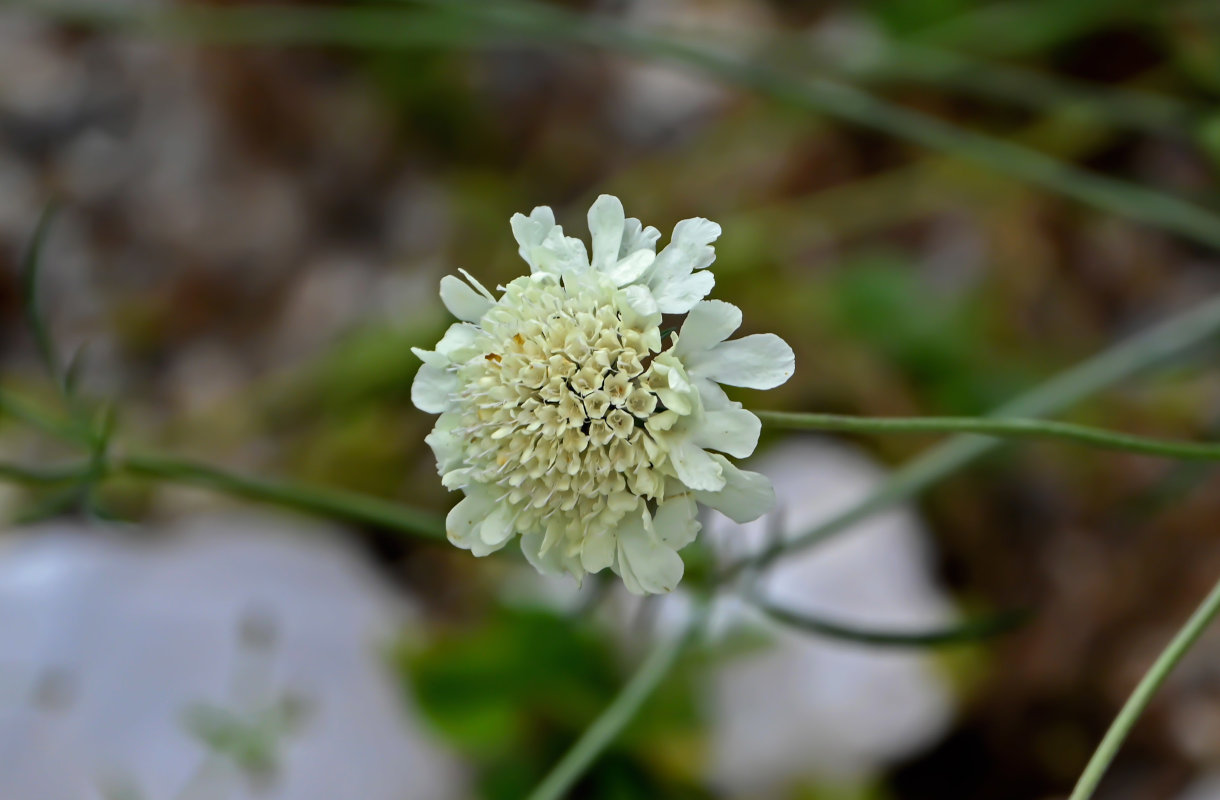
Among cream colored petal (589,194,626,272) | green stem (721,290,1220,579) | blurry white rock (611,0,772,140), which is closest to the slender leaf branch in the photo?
green stem (721,290,1220,579)

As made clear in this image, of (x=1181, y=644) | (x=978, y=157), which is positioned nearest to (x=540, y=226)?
(x=1181, y=644)

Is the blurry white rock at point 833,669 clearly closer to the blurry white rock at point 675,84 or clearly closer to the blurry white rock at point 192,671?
the blurry white rock at point 192,671

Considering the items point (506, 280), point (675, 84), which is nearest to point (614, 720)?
point (506, 280)

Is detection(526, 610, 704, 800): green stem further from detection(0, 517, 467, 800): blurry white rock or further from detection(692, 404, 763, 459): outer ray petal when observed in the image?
detection(0, 517, 467, 800): blurry white rock

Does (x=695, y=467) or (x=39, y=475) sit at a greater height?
(x=695, y=467)

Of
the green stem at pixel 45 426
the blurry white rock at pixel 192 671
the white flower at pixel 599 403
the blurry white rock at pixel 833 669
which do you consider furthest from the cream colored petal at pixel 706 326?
the blurry white rock at pixel 192 671

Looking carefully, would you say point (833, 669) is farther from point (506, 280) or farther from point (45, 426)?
point (45, 426)
